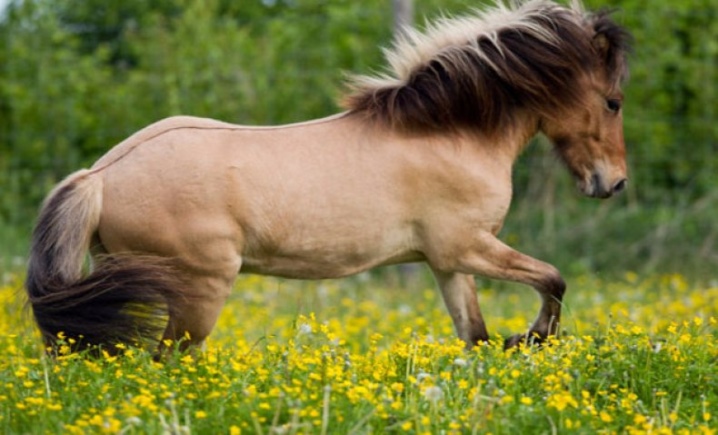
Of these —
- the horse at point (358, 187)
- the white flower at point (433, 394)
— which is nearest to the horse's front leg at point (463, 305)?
the horse at point (358, 187)

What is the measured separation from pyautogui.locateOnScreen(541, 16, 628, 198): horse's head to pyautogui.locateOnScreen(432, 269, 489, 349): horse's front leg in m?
0.75

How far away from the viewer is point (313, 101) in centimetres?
1055

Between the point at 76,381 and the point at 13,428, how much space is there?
0.44 m

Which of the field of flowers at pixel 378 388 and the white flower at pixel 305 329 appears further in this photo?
the white flower at pixel 305 329

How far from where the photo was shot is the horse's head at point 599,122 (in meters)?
5.71

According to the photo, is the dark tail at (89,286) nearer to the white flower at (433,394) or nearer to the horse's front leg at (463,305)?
the white flower at (433,394)

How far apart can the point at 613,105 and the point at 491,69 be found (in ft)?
2.11

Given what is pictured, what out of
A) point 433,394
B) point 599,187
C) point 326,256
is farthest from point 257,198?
point 599,187

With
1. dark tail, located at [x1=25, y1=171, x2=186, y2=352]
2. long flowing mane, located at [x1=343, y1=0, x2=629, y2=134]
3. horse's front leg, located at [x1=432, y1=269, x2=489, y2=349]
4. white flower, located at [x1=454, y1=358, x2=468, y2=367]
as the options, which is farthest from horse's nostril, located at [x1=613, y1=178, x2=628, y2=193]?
dark tail, located at [x1=25, y1=171, x2=186, y2=352]

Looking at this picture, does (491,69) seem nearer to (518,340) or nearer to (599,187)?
(599,187)

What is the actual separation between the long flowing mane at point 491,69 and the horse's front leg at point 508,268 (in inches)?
21.4

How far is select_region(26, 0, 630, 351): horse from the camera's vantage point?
4871 millimetres

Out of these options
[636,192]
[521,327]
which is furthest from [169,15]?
[521,327]

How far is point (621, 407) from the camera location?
13.9 ft
